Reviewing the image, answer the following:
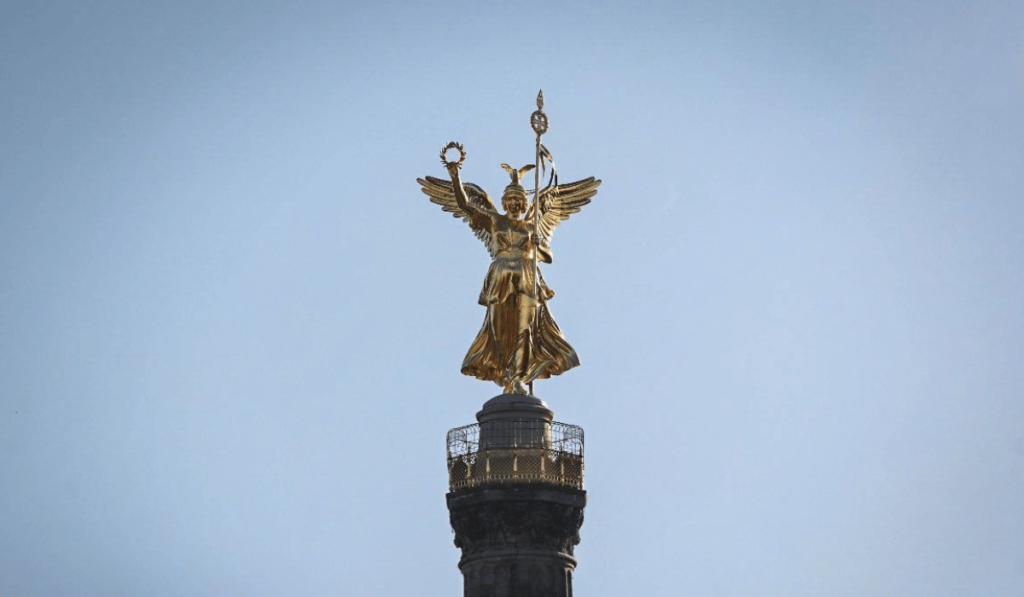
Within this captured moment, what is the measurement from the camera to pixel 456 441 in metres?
72.9

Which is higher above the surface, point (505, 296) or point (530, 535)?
point (505, 296)

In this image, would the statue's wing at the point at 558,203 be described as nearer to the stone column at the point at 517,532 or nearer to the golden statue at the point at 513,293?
the golden statue at the point at 513,293

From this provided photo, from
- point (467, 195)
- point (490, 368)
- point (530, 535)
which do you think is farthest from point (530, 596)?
point (467, 195)

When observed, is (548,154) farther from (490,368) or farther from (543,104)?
(490,368)

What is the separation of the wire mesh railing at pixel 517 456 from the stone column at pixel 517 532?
5 centimetres

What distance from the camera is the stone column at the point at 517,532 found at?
7081 centimetres

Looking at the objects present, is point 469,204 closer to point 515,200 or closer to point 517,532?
point 515,200

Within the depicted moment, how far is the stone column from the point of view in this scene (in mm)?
70812

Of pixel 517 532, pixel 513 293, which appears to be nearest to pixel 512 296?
pixel 513 293

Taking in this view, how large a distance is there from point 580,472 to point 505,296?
570cm

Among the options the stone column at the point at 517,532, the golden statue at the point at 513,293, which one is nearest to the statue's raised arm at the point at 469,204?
the golden statue at the point at 513,293

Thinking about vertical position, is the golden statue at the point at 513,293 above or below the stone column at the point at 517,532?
above

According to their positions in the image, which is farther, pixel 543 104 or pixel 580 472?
pixel 543 104

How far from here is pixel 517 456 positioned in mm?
71750
